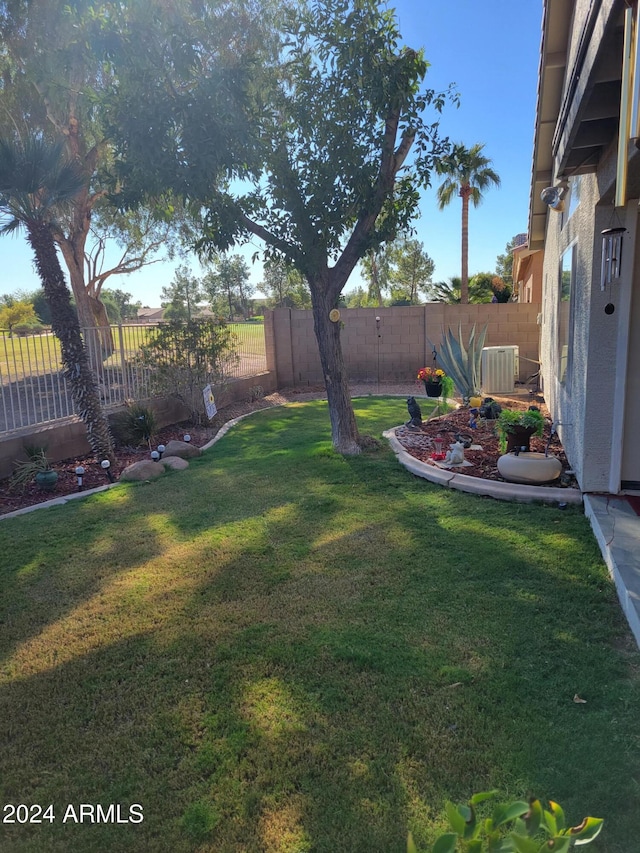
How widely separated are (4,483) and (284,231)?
469 cm

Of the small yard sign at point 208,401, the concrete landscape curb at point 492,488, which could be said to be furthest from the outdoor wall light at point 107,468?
the concrete landscape curb at point 492,488

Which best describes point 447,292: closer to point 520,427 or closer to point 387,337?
point 387,337

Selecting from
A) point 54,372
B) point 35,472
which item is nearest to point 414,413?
point 35,472

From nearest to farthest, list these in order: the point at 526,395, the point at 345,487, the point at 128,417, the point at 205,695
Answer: the point at 205,695 → the point at 345,487 → the point at 128,417 → the point at 526,395

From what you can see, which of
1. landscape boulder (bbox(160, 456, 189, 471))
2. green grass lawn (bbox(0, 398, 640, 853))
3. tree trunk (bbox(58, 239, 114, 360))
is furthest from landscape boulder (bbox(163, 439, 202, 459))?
tree trunk (bbox(58, 239, 114, 360))

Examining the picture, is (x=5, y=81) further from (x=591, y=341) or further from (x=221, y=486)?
(x=591, y=341)

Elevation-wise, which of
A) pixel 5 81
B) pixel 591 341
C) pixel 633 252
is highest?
pixel 5 81

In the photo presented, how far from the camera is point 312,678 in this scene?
281cm

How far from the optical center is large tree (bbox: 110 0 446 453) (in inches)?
243

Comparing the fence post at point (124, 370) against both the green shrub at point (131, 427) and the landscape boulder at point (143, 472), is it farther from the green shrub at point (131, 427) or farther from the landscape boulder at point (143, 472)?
the landscape boulder at point (143, 472)

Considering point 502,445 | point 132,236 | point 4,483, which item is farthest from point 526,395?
point 132,236

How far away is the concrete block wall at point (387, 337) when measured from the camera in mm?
14305

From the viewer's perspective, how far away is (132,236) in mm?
20234

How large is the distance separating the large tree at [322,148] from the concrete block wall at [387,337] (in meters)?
7.62
